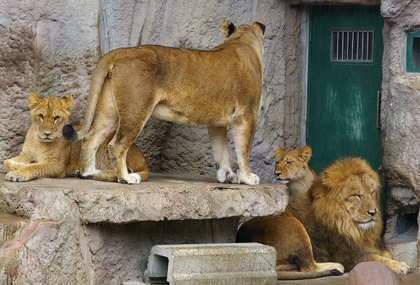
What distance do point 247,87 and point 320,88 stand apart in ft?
7.05

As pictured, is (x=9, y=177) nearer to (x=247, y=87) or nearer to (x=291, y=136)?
(x=247, y=87)

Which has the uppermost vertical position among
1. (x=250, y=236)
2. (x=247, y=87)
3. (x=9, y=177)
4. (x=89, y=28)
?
(x=89, y=28)

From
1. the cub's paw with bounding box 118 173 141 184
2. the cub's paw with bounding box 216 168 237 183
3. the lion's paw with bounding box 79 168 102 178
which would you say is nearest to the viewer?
the cub's paw with bounding box 118 173 141 184

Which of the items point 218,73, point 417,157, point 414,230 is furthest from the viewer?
point 414,230

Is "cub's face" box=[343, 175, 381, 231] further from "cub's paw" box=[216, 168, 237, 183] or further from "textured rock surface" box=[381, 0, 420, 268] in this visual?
"cub's paw" box=[216, 168, 237, 183]

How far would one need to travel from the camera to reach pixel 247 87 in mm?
7469

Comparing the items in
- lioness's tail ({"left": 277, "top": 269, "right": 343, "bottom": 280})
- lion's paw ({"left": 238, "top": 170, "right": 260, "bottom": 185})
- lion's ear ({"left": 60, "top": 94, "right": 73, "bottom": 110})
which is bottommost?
lioness's tail ({"left": 277, "top": 269, "right": 343, "bottom": 280})

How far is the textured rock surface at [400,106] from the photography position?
307 inches

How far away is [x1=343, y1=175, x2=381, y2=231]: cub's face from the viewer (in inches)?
303

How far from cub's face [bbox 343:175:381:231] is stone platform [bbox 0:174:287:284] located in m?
0.87

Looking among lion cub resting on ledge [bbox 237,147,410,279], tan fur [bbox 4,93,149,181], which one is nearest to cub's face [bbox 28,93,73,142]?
tan fur [bbox 4,93,149,181]

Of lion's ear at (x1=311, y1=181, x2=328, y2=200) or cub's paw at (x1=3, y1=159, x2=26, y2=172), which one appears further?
lion's ear at (x1=311, y1=181, x2=328, y2=200)

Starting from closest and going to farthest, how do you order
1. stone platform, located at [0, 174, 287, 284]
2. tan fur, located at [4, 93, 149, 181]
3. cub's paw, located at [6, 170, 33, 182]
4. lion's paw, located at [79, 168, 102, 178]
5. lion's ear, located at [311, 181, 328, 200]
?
stone platform, located at [0, 174, 287, 284] < cub's paw, located at [6, 170, 33, 182] < tan fur, located at [4, 93, 149, 181] < lion's paw, located at [79, 168, 102, 178] < lion's ear, located at [311, 181, 328, 200]

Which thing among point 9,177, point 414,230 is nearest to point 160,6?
point 9,177
